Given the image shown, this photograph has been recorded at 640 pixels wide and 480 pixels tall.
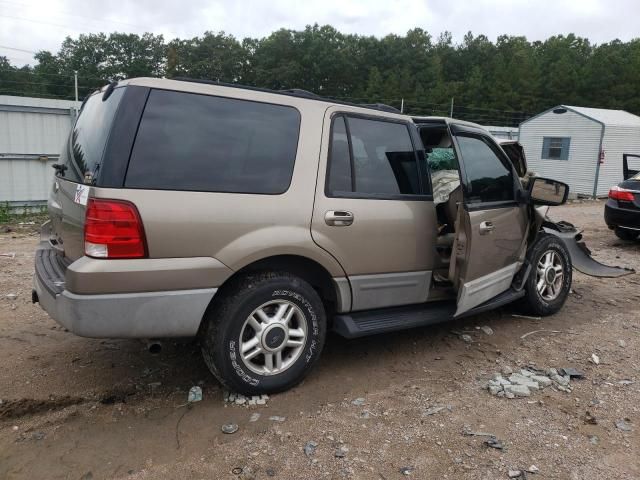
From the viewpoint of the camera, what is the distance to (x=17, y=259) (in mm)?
6812

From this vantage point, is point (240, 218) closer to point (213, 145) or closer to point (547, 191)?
A: point (213, 145)

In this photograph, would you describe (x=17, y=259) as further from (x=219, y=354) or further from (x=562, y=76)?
(x=562, y=76)

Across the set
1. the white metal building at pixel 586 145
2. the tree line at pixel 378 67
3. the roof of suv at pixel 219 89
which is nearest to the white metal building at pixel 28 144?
the roof of suv at pixel 219 89

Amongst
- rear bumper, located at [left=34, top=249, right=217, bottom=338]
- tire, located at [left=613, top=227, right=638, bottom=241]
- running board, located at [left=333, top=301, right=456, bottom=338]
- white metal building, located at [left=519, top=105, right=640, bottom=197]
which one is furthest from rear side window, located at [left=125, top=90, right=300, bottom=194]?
white metal building, located at [left=519, top=105, right=640, bottom=197]

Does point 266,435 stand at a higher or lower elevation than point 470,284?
lower

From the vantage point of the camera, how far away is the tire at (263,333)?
10.1 feet

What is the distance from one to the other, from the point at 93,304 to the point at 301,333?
1.28m

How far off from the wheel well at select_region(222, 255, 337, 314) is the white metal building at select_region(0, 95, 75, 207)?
30.4 feet

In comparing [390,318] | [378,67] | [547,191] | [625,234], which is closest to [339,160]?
[390,318]

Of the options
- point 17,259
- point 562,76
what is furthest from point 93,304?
point 562,76

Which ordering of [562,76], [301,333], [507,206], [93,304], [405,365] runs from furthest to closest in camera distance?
[562,76] < [507,206] < [405,365] < [301,333] < [93,304]

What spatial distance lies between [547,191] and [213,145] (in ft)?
9.88

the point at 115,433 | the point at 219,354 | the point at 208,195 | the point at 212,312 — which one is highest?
the point at 208,195

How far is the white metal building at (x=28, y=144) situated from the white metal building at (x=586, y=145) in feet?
52.1
